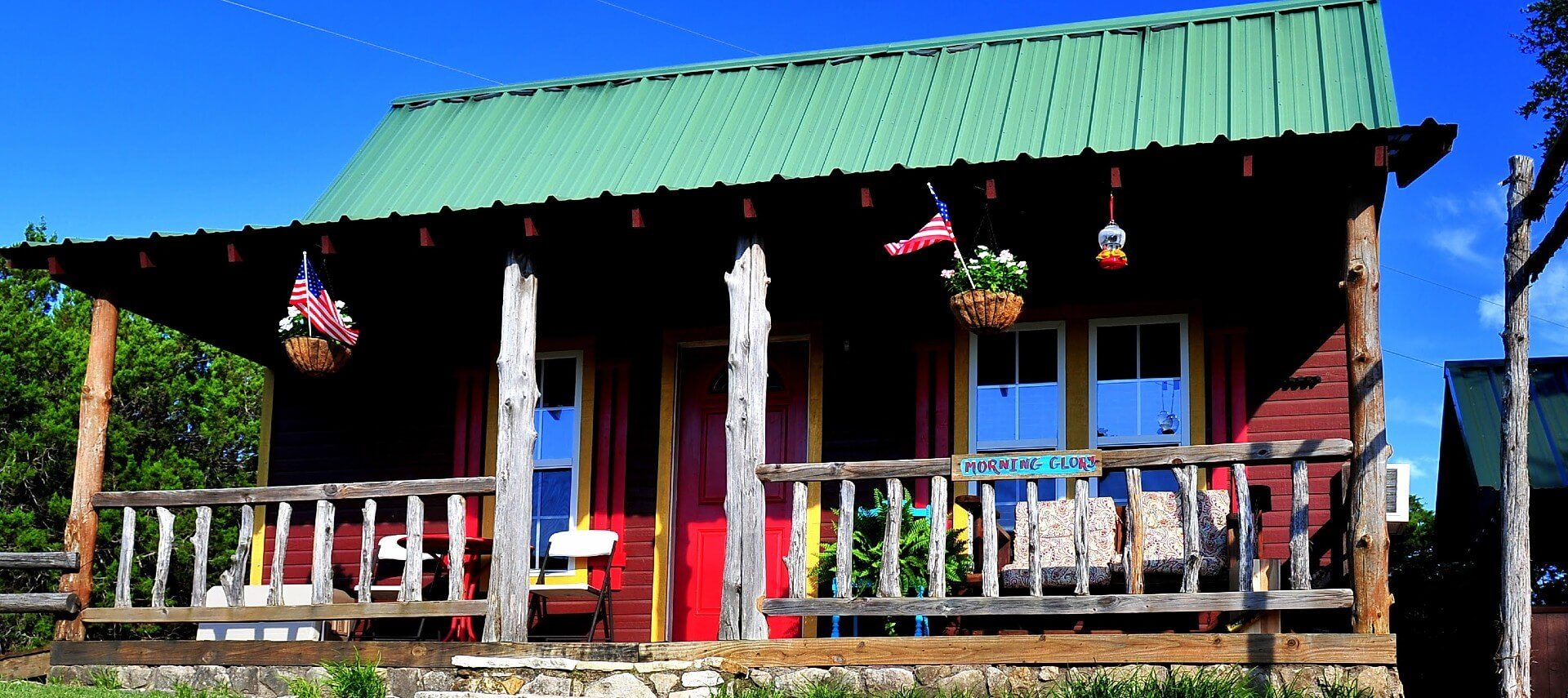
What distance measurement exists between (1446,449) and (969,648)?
638 centimetres

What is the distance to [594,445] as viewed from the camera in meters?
12.1

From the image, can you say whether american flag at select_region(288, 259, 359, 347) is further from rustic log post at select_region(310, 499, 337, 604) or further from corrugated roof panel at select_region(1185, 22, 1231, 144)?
corrugated roof panel at select_region(1185, 22, 1231, 144)

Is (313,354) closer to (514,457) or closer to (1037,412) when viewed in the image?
(514,457)

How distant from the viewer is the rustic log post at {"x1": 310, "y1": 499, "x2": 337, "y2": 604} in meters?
10.0

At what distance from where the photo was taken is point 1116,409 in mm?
10883

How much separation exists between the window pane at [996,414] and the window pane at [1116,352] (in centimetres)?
63

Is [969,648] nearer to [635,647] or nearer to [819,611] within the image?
[819,611]

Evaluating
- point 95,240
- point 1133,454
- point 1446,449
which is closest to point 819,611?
point 1133,454

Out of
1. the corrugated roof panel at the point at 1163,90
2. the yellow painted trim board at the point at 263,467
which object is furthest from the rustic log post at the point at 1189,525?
the yellow painted trim board at the point at 263,467

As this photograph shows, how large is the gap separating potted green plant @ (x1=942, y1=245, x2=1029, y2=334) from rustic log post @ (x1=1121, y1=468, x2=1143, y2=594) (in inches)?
47.3

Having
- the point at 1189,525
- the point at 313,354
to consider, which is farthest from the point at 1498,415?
the point at 313,354

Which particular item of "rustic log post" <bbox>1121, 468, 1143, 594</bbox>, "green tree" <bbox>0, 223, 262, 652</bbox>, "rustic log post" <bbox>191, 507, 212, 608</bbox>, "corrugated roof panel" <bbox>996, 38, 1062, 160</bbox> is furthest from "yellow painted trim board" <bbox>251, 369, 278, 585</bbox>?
"green tree" <bbox>0, 223, 262, 652</bbox>

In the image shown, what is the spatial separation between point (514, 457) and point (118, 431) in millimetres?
15492

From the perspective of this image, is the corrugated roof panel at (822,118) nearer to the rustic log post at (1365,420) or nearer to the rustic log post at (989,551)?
the rustic log post at (989,551)
